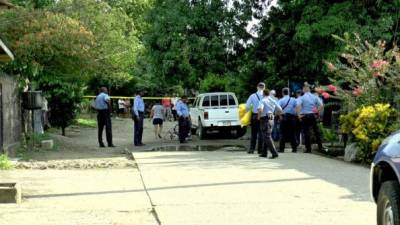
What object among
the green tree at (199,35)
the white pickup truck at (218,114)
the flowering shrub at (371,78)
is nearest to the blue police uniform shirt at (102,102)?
the green tree at (199,35)

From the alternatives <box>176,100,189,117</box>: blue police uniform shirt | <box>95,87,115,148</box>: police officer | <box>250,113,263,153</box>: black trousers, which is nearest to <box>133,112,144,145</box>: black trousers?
<box>95,87,115,148</box>: police officer

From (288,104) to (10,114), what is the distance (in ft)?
24.0

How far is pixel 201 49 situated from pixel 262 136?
8.15m

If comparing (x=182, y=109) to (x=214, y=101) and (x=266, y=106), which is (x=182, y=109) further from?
(x=266, y=106)

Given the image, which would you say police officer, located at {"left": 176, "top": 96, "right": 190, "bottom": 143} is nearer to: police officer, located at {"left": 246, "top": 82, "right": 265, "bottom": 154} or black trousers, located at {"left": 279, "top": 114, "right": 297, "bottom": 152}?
black trousers, located at {"left": 279, "top": 114, "right": 297, "bottom": 152}

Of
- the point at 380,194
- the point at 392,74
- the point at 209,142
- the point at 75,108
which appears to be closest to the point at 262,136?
the point at 392,74

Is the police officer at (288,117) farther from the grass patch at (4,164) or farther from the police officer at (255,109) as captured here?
the grass patch at (4,164)

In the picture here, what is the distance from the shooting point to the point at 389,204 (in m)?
5.76

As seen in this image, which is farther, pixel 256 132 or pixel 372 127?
pixel 256 132

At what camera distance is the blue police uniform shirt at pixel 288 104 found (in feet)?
59.6

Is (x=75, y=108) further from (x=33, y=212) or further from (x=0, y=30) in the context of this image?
(x=33, y=212)

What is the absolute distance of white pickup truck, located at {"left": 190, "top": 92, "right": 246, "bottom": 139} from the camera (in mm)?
24906

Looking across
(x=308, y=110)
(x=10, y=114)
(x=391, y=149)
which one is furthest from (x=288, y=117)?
(x=391, y=149)

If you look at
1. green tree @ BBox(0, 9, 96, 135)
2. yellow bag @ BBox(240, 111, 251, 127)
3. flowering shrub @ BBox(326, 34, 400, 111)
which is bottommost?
yellow bag @ BBox(240, 111, 251, 127)
